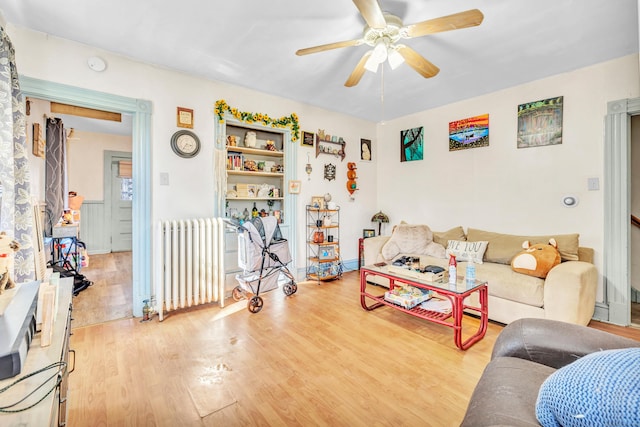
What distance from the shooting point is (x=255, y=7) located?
2055 millimetres

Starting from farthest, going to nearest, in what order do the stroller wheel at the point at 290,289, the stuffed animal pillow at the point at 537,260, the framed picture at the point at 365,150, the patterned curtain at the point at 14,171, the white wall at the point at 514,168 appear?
the framed picture at the point at 365,150 → the stroller wheel at the point at 290,289 → the white wall at the point at 514,168 → the stuffed animal pillow at the point at 537,260 → the patterned curtain at the point at 14,171

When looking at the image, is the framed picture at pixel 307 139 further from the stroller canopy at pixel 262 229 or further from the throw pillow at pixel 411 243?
the throw pillow at pixel 411 243

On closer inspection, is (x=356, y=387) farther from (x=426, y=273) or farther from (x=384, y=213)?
(x=384, y=213)

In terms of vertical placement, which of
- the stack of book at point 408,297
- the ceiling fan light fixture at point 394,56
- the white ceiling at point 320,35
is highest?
the white ceiling at point 320,35

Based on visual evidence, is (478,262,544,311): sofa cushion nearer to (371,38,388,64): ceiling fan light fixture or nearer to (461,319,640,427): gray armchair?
(461,319,640,427): gray armchair

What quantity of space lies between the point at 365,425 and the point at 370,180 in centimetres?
396

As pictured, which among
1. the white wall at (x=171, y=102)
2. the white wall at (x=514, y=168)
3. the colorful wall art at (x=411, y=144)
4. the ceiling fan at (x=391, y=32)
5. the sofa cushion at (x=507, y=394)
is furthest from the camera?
the colorful wall art at (x=411, y=144)

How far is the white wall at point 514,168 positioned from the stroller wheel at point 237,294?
2769 millimetres

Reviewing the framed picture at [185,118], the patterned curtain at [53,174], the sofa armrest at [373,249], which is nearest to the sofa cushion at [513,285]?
the sofa armrest at [373,249]

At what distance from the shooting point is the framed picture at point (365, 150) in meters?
4.89

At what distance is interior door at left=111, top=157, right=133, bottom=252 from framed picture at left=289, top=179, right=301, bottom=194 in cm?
435

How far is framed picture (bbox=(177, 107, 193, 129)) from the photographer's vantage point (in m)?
3.09

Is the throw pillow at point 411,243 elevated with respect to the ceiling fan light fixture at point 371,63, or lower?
lower

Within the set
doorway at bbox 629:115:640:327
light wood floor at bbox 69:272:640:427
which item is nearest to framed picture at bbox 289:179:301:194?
light wood floor at bbox 69:272:640:427
